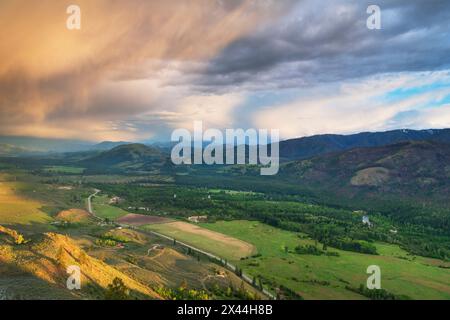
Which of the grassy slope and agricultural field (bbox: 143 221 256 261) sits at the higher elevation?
agricultural field (bbox: 143 221 256 261)

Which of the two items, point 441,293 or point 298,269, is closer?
point 441,293

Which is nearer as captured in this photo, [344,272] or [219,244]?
[344,272]

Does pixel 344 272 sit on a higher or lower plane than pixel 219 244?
lower

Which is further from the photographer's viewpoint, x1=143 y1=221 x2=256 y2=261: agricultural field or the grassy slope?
x1=143 y1=221 x2=256 y2=261: agricultural field

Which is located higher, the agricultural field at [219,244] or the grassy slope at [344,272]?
the agricultural field at [219,244]

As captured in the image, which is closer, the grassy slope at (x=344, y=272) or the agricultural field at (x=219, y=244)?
the grassy slope at (x=344, y=272)
